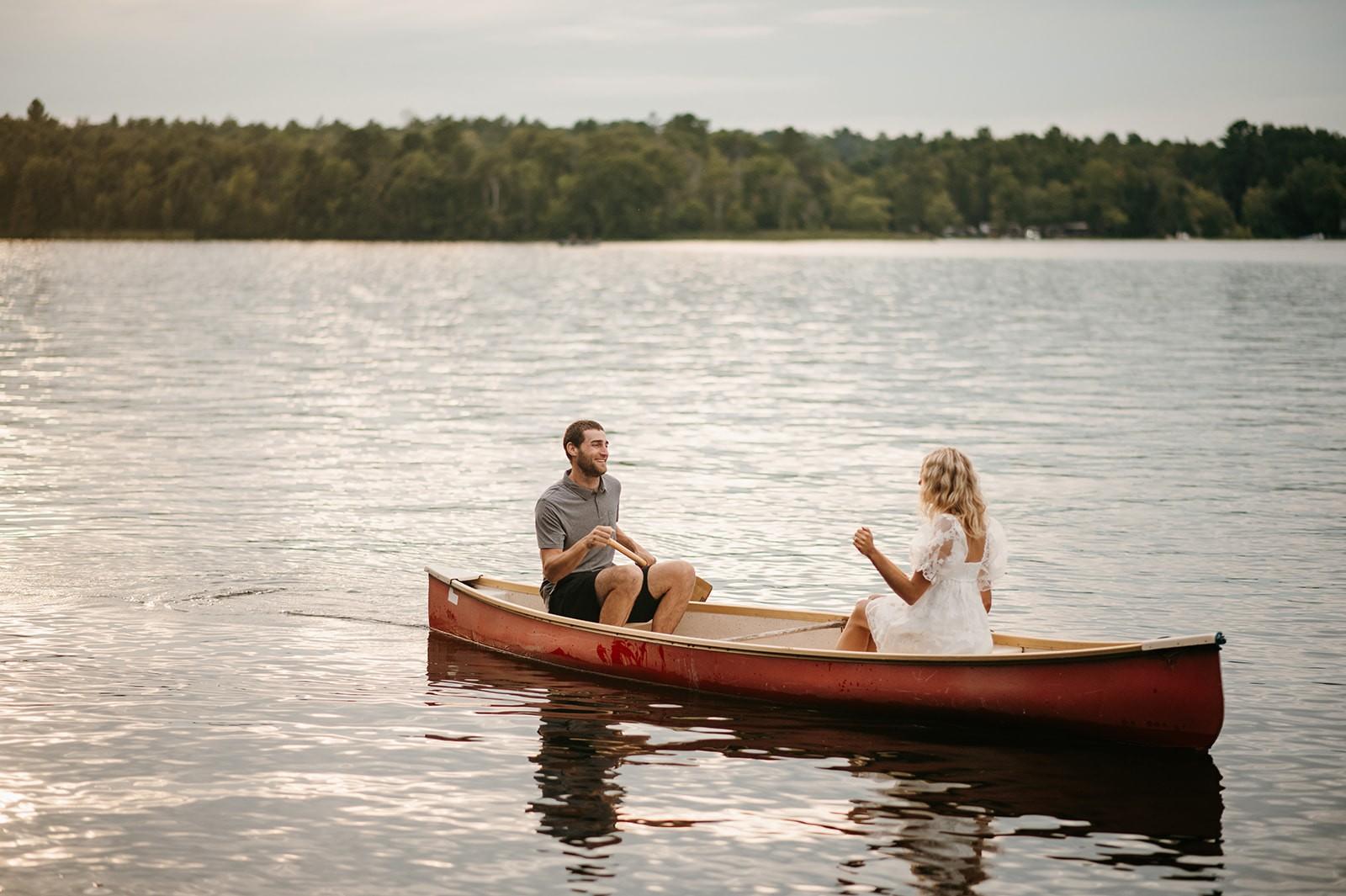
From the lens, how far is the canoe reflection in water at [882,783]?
331 inches

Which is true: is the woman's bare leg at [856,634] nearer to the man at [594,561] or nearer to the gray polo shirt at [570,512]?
the man at [594,561]

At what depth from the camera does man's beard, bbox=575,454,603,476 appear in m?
11.2

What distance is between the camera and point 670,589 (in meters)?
11.6

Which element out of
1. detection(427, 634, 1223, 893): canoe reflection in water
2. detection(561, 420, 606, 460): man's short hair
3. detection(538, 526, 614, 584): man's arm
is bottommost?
detection(427, 634, 1223, 893): canoe reflection in water

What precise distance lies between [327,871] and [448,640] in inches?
189

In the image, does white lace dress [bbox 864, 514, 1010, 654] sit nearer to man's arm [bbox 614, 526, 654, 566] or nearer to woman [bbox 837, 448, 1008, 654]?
woman [bbox 837, 448, 1008, 654]

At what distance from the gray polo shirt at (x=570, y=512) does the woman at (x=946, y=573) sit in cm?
203

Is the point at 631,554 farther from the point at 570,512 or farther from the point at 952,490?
the point at 952,490

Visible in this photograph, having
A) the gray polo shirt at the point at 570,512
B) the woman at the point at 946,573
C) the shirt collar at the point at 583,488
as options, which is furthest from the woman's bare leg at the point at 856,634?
the shirt collar at the point at 583,488

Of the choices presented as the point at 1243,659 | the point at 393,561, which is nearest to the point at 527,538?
the point at 393,561

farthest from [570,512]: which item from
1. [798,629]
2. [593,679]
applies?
[798,629]

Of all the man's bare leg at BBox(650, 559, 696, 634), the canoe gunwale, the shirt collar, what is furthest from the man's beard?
the canoe gunwale

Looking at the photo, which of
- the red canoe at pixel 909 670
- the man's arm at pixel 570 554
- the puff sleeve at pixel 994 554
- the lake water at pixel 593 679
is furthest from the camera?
the man's arm at pixel 570 554

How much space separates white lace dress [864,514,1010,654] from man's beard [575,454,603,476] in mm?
2114
